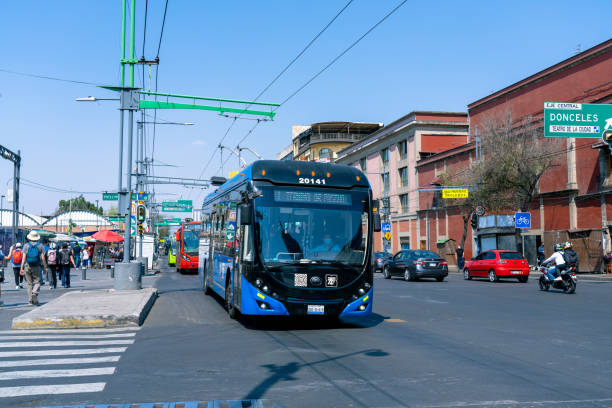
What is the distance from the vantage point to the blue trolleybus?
1052 centimetres

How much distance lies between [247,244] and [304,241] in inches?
43.0

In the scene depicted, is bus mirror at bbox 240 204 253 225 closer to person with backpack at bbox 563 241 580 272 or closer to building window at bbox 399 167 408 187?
person with backpack at bbox 563 241 580 272

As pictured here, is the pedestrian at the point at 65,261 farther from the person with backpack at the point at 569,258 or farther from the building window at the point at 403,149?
the building window at the point at 403,149

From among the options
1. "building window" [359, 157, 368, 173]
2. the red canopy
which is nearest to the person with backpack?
the red canopy

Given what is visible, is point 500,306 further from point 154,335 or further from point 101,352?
point 101,352

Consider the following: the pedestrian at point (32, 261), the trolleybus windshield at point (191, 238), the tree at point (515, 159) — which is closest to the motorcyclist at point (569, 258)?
the tree at point (515, 159)

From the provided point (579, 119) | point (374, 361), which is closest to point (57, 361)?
point (374, 361)

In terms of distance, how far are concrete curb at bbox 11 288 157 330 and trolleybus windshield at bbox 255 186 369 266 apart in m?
3.43

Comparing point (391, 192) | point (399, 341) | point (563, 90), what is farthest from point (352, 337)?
point (391, 192)

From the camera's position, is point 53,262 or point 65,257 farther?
point 65,257

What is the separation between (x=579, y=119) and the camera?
944 inches

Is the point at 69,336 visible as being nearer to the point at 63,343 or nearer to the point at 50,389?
the point at 63,343

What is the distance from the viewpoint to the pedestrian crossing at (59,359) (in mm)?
6426

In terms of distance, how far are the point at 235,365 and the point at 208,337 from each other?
263cm
